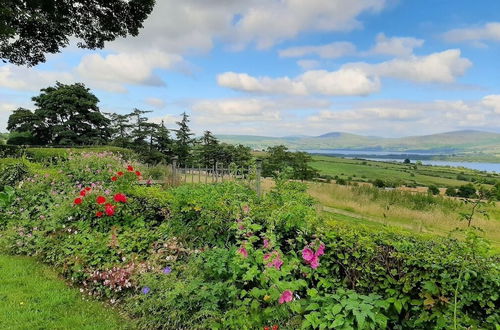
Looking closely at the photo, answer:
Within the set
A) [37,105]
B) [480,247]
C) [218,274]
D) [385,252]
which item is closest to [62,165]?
[218,274]

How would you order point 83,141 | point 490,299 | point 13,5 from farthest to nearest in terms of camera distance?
point 83,141 → point 13,5 → point 490,299

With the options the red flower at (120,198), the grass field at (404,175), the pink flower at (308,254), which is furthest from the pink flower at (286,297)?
the grass field at (404,175)

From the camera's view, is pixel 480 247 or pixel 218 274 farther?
pixel 218 274

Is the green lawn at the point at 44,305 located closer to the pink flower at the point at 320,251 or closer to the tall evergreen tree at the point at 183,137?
the pink flower at the point at 320,251

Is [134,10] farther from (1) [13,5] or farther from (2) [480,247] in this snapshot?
(2) [480,247]

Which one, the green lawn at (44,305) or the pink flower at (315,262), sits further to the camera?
the green lawn at (44,305)

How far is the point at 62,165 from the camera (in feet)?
23.4

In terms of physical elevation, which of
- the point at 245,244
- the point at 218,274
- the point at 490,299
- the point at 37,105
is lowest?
the point at 218,274

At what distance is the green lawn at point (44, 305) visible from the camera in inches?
Result: 136

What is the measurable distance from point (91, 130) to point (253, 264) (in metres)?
41.7

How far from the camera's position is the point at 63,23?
16188 mm

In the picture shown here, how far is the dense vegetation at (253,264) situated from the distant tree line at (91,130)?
29.3 m

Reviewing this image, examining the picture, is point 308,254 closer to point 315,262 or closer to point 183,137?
point 315,262

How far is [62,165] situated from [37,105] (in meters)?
39.3
